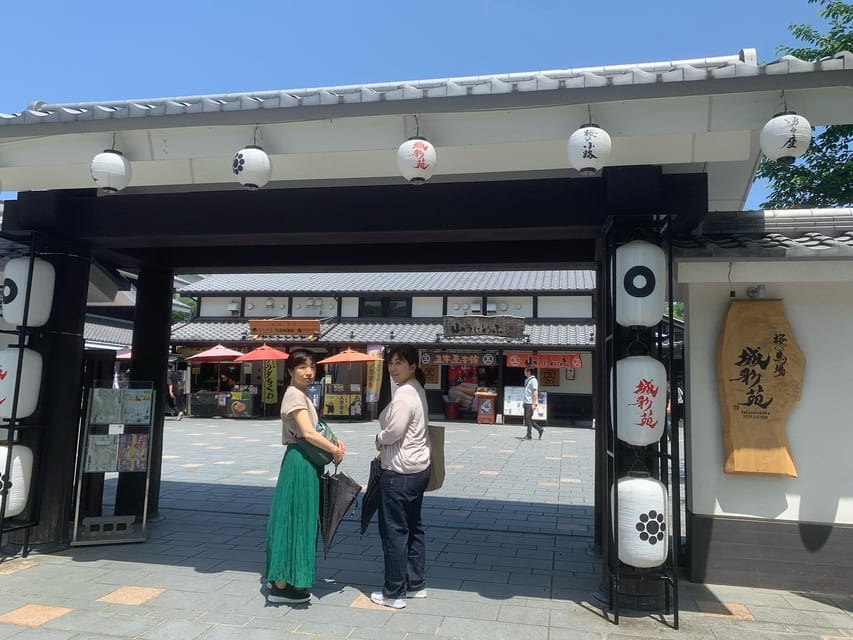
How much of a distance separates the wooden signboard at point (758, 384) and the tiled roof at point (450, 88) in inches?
75.6

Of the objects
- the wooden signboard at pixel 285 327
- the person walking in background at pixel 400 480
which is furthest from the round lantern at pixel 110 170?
the wooden signboard at pixel 285 327

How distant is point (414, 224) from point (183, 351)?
19728 mm

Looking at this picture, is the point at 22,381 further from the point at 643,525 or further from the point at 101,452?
the point at 643,525

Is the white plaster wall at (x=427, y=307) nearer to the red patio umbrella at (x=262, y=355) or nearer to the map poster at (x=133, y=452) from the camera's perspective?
the red patio umbrella at (x=262, y=355)

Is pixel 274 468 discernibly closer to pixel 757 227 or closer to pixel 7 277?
pixel 7 277

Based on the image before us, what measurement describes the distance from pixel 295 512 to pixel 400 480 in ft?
2.41

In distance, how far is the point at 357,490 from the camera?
14.2 feet

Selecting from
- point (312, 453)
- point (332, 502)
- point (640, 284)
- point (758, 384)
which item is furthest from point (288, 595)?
point (758, 384)

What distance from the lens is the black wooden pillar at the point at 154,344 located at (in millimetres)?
6367

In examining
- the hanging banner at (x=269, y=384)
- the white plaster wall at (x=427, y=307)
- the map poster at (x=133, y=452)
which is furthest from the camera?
the white plaster wall at (x=427, y=307)

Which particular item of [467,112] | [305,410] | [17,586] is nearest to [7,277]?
[17,586]

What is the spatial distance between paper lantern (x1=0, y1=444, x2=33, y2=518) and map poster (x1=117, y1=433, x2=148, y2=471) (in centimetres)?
79

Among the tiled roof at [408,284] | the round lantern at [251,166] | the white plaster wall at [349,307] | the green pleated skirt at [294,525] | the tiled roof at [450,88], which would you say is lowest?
the green pleated skirt at [294,525]

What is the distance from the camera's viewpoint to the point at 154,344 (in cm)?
649
